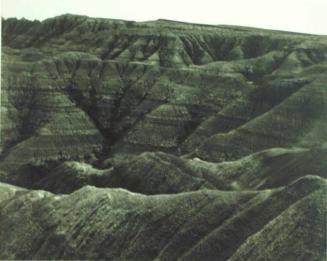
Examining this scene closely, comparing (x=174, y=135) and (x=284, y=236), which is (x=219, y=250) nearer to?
(x=284, y=236)

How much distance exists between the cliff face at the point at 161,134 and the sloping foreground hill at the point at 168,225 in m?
0.04

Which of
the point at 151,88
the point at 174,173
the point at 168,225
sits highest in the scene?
the point at 151,88

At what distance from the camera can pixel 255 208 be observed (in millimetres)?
23203

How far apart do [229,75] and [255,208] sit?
13346 millimetres

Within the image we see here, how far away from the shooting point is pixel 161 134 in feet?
115

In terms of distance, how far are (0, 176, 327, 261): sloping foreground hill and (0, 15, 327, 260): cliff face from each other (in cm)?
4

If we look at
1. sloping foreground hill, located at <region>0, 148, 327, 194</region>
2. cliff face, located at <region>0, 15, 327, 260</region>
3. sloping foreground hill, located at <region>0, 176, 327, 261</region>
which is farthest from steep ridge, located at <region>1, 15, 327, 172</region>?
sloping foreground hill, located at <region>0, 176, 327, 261</region>

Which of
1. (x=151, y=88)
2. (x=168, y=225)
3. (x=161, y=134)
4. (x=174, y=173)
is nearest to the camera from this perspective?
(x=168, y=225)

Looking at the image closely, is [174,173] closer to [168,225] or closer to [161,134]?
[168,225]

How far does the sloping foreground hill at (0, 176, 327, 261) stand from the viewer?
21.3 m

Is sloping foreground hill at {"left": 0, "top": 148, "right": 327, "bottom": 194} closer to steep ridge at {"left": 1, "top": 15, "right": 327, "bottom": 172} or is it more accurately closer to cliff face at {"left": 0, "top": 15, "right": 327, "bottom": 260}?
cliff face at {"left": 0, "top": 15, "right": 327, "bottom": 260}

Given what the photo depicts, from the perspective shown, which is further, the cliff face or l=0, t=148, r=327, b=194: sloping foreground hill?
l=0, t=148, r=327, b=194: sloping foreground hill

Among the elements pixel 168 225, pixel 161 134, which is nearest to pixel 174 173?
pixel 168 225

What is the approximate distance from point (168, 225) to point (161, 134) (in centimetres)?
1171
